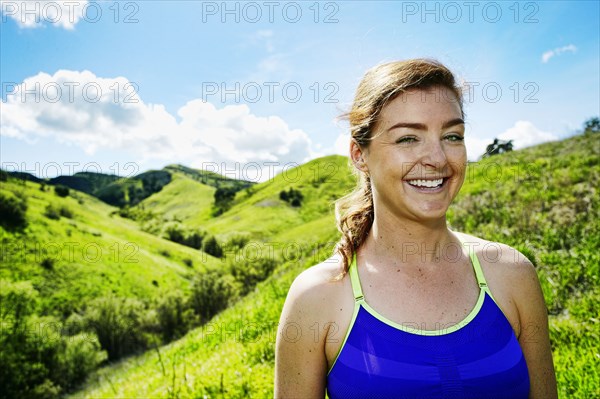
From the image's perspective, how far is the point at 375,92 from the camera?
2.33 meters

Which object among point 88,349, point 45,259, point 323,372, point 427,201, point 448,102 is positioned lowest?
point 88,349

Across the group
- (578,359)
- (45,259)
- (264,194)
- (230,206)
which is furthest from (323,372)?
(230,206)

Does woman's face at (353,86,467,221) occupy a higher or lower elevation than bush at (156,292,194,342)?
higher

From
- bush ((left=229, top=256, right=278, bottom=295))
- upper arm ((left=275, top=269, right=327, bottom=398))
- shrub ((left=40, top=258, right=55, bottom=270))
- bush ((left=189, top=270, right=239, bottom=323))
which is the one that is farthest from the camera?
shrub ((left=40, top=258, right=55, bottom=270))

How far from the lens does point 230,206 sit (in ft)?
565

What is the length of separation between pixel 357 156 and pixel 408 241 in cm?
62

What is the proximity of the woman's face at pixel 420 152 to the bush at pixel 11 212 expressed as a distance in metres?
90.9

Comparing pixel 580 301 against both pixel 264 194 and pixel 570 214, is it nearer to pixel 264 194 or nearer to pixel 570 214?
pixel 570 214

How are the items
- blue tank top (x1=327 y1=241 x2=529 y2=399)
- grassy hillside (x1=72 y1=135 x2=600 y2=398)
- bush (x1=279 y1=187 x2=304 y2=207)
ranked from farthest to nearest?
1. bush (x1=279 y1=187 x2=304 y2=207)
2. grassy hillside (x1=72 y1=135 x2=600 y2=398)
3. blue tank top (x1=327 y1=241 x2=529 y2=399)

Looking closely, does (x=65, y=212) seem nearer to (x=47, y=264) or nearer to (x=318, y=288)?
(x=47, y=264)

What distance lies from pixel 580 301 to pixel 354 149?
4.68m

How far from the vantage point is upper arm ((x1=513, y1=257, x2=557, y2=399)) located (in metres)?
2.30

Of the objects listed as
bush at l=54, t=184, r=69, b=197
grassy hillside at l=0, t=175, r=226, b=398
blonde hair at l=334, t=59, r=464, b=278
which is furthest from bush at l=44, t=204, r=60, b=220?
blonde hair at l=334, t=59, r=464, b=278

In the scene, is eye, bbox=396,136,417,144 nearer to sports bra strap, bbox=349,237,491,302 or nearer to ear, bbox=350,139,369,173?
ear, bbox=350,139,369,173
